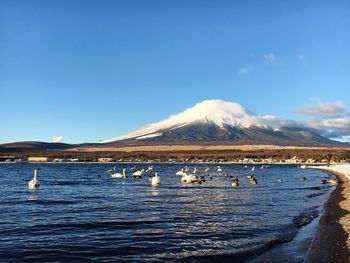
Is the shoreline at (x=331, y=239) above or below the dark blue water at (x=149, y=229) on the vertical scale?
above

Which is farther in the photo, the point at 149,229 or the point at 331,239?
the point at 149,229

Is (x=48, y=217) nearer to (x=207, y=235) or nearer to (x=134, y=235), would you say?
Answer: (x=134, y=235)

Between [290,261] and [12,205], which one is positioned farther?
[12,205]

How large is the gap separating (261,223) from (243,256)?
26.6 ft

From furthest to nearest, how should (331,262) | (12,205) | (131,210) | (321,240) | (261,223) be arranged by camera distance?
1. (12,205)
2. (131,210)
3. (261,223)
4. (321,240)
5. (331,262)

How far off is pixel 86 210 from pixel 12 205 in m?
6.60

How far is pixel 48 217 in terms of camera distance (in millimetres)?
27672

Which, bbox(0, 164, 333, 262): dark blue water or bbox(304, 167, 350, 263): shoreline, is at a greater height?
bbox(304, 167, 350, 263): shoreline

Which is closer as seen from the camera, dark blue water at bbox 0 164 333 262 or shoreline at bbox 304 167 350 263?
shoreline at bbox 304 167 350 263

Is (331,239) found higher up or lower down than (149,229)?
higher up

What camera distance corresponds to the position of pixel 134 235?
21.8 meters

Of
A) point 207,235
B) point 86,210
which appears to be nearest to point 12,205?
point 86,210

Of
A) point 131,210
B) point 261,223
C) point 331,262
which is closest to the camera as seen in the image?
point 331,262

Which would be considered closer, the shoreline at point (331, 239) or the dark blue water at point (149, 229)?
the shoreline at point (331, 239)
